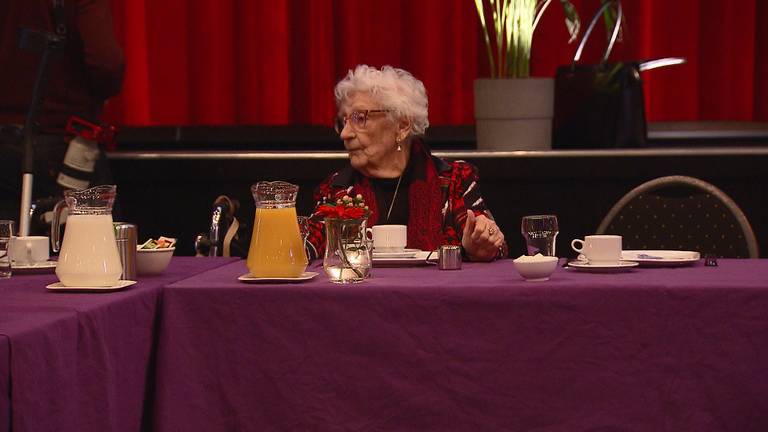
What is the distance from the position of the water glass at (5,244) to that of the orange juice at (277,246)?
477 mm

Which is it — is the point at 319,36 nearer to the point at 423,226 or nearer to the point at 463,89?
the point at 463,89

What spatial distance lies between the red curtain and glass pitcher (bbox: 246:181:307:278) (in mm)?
1985

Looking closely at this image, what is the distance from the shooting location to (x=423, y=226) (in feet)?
9.07

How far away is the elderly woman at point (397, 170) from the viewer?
9.05 feet

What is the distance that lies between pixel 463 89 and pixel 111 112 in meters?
1.29

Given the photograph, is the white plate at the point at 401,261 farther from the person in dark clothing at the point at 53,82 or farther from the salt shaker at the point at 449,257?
the person in dark clothing at the point at 53,82

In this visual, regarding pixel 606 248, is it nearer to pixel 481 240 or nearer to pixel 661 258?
pixel 661 258

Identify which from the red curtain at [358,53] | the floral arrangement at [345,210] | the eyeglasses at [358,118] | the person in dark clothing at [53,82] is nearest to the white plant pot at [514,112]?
the red curtain at [358,53]

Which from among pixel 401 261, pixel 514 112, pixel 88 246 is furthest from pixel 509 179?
pixel 88 246

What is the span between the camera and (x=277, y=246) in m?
1.96

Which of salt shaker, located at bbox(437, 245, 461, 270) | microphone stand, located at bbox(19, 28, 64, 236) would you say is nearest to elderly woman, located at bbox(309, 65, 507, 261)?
salt shaker, located at bbox(437, 245, 461, 270)

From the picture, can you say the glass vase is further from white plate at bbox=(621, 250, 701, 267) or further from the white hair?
the white hair

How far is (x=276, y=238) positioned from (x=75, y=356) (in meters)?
0.51

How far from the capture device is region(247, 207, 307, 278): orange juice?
1.96 metres
